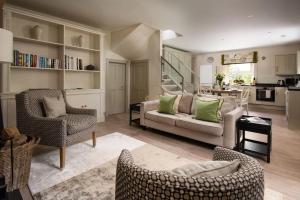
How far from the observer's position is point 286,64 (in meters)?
6.86

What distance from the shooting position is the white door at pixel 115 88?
19.0 feet

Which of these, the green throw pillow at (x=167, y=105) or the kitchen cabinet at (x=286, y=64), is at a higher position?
the kitchen cabinet at (x=286, y=64)

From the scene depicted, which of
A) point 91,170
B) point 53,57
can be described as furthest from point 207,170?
point 53,57

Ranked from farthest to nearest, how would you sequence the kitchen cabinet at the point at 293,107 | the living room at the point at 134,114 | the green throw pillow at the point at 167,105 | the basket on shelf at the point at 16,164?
Result: the kitchen cabinet at the point at 293,107
the green throw pillow at the point at 167,105
the basket on shelf at the point at 16,164
the living room at the point at 134,114

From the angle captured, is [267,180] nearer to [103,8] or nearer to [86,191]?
[86,191]

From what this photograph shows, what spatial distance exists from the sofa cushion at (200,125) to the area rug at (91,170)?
2.19ft

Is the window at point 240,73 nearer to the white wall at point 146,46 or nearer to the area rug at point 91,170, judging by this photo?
the white wall at point 146,46

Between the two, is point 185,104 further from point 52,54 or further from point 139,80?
point 52,54

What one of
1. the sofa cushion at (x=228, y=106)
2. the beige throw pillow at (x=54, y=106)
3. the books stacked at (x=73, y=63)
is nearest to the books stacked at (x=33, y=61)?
the books stacked at (x=73, y=63)

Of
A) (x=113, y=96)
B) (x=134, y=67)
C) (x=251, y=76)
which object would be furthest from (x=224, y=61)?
(x=113, y=96)

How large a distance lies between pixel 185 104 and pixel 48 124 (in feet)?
8.55

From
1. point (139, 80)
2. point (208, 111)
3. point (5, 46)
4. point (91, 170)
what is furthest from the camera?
point (139, 80)

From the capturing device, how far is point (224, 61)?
8391 millimetres

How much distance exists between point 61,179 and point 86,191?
A: 422 mm
